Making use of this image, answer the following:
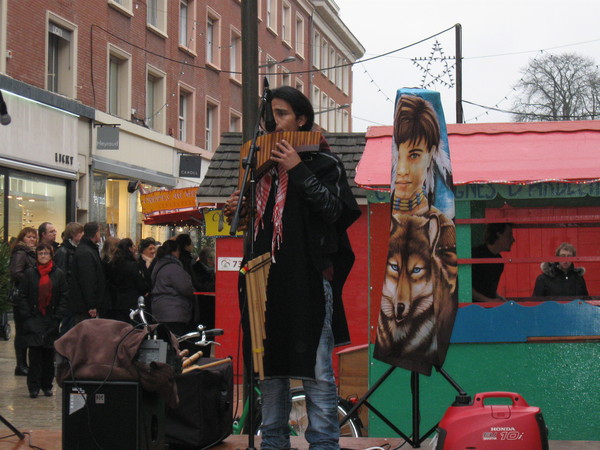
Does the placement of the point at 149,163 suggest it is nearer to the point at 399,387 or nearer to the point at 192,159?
the point at 192,159

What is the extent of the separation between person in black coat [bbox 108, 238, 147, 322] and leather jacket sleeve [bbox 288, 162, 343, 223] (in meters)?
7.41

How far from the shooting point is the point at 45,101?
20.6 m

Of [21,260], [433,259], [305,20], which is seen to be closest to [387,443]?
[433,259]

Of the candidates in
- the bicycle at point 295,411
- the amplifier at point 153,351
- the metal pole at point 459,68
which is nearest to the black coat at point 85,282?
the bicycle at point 295,411

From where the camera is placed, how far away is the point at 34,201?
67.7 ft

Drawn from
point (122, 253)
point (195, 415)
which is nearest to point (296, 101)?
point (195, 415)

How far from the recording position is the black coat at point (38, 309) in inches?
399

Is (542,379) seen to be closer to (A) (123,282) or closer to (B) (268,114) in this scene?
(B) (268,114)

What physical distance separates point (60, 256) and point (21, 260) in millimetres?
507

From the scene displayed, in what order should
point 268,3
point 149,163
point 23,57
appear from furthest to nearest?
point 268,3 < point 149,163 < point 23,57

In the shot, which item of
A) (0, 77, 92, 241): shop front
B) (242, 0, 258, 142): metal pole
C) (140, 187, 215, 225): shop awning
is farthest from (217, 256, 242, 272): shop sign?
(0, 77, 92, 241): shop front

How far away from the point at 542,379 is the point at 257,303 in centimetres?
326

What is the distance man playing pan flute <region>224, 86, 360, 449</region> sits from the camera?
436 centimetres

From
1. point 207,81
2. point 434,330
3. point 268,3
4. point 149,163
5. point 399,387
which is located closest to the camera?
point 434,330
